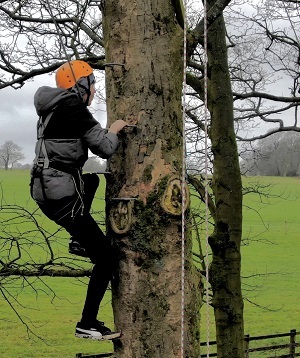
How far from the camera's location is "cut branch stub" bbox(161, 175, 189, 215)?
306cm

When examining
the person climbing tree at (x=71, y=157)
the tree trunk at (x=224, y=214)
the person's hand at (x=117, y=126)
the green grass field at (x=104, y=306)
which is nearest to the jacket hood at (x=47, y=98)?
the person climbing tree at (x=71, y=157)

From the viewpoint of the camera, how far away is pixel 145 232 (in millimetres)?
3047

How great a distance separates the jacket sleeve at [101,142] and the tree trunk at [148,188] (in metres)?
0.09

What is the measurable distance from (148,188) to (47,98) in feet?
2.50

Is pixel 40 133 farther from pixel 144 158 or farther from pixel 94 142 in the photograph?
pixel 144 158

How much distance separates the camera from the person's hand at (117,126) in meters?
3.05

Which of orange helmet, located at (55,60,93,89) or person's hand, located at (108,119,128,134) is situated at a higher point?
orange helmet, located at (55,60,93,89)

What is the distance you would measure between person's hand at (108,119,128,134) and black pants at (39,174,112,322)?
0.44 meters

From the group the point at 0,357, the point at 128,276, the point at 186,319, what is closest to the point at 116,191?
the point at 128,276

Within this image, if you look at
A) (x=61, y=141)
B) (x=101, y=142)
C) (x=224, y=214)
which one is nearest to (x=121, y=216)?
(x=101, y=142)

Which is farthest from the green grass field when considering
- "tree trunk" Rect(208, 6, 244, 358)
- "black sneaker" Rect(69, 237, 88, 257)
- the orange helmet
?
the orange helmet

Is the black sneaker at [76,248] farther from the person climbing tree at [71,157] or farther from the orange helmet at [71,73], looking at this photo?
the orange helmet at [71,73]

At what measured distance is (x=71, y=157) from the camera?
3211 millimetres

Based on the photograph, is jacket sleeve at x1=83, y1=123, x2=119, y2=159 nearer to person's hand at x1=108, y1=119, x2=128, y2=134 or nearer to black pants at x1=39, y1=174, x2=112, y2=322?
person's hand at x1=108, y1=119, x2=128, y2=134
